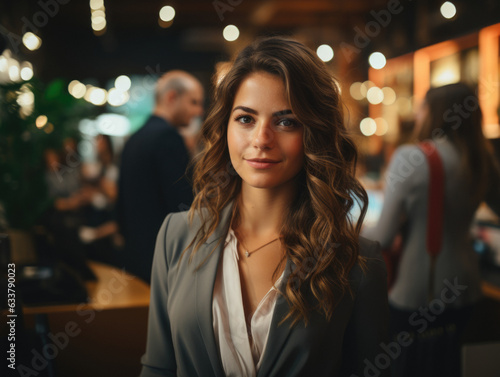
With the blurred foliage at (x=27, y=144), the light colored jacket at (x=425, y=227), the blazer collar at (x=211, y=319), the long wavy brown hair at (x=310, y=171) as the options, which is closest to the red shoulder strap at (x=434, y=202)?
the light colored jacket at (x=425, y=227)

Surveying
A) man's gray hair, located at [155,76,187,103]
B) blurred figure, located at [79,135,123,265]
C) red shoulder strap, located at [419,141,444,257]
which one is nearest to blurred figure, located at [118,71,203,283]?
man's gray hair, located at [155,76,187,103]

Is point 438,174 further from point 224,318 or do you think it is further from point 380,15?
point 380,15

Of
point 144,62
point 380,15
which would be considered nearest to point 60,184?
point 144,62

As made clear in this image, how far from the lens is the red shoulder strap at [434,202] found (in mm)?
1854

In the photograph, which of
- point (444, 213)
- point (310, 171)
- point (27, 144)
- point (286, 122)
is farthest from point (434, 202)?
point (27, 144)

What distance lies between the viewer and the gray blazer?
1073mm

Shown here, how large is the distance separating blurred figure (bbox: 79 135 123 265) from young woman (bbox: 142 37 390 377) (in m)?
3.92

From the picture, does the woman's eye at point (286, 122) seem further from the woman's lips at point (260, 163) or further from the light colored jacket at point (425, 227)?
the light colored jacket at point (425, 227)

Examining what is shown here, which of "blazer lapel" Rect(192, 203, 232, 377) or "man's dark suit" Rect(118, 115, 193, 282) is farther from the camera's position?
"man's dark suit" Rect(118, 115, 193, 282)

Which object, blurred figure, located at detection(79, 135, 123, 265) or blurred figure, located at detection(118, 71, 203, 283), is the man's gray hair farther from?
blurred figure, located at detection(79, 135, 123, 265)

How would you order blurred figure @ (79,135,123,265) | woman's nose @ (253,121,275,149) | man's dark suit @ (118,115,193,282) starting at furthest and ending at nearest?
blurred figure @ (79,135,123,265) < man's dark suit @ (118,115,193,282) < woman's nose @ (253,121,275,149)

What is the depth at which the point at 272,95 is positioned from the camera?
108cm

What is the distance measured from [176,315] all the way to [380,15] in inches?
278

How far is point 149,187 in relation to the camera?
5.44ft
